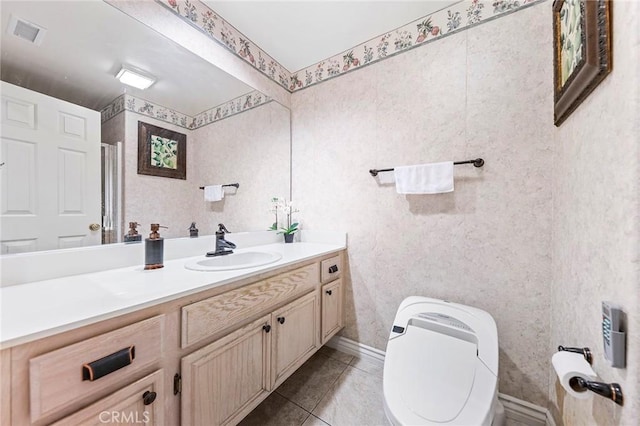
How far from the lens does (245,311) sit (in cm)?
98

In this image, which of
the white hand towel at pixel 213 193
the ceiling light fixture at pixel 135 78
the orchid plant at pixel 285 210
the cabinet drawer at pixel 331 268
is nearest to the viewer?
the ceiling light fixture at pixel 135 78

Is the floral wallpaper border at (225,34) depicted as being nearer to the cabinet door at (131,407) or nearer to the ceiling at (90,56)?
the ceiling at (90,56)

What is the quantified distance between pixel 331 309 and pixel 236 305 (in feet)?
2.74

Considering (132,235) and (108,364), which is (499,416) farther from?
(132,235)

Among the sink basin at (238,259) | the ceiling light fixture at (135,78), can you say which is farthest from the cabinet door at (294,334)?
the ceiling light fixture at (135,78)

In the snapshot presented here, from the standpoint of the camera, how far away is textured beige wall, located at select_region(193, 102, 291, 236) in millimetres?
1431

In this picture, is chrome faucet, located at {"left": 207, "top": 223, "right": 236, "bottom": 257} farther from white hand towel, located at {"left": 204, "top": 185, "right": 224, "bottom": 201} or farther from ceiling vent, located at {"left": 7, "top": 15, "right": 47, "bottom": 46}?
ceiling vent, located at {"left": 7, "top": 15, "right": 47, "bottom": 46}

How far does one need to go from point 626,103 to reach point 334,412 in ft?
5.39

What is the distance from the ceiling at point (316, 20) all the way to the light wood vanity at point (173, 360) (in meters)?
1.53

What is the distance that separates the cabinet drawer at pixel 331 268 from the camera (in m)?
1.53

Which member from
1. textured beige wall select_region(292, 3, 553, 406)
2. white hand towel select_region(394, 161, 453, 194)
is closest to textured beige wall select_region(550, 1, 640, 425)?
textured beige wall select_region(292, 3, 553, 406)

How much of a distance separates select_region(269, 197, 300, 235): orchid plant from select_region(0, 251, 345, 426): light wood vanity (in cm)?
61

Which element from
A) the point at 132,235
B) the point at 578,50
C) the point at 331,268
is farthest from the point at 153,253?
the point at 578,50

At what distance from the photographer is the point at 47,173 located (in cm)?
86
